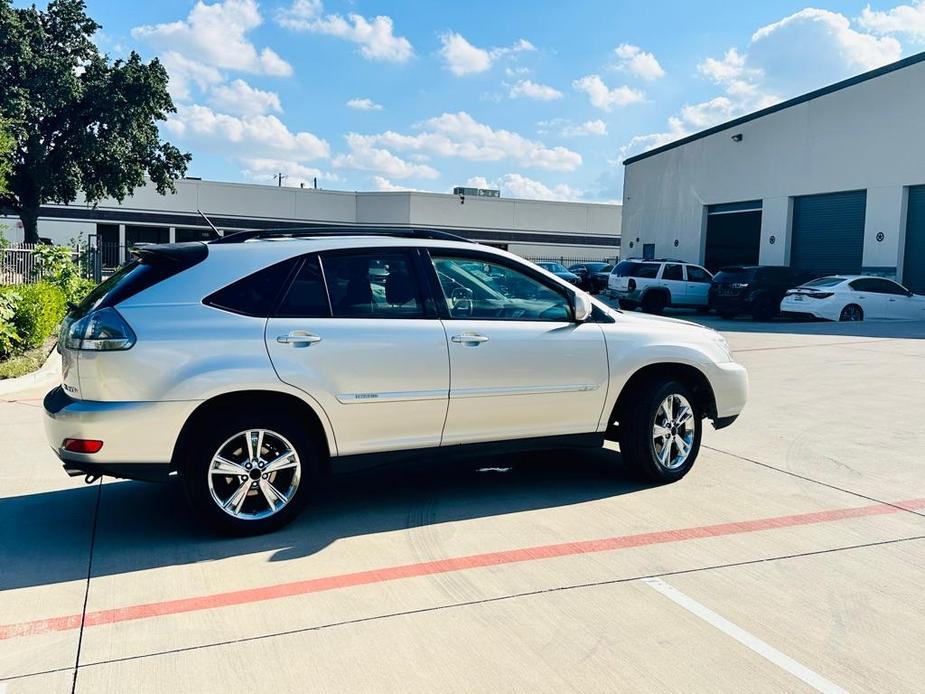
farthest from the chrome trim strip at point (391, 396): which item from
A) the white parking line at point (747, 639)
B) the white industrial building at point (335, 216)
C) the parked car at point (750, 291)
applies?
the white industrial building at point (335, 216)

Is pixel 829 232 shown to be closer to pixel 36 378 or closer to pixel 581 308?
pixel 36 378

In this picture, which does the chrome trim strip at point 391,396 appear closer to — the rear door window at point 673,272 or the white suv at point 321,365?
the white suv at point 321,365

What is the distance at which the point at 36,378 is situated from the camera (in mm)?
10656

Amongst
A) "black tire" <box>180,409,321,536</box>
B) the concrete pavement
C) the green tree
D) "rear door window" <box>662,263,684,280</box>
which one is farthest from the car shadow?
the green tree

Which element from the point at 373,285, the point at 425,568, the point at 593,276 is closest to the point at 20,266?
the point at 373,285

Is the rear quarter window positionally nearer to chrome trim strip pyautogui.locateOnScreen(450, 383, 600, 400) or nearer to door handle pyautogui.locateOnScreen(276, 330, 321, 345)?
door handle pyautogui.locateOnScreen(276, 330, 321, 345)

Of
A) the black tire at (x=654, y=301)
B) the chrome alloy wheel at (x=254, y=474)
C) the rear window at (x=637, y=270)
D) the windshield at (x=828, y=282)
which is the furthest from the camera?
the rear window at (x=637, y=270)

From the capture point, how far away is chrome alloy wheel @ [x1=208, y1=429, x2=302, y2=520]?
16.2 ft

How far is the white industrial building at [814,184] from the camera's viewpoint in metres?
25.4

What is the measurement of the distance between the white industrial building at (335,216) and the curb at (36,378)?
148 ft

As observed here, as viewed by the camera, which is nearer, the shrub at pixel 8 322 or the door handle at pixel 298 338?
the door handle at pixel 298 338

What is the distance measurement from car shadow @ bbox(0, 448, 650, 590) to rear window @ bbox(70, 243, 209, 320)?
1138 mm

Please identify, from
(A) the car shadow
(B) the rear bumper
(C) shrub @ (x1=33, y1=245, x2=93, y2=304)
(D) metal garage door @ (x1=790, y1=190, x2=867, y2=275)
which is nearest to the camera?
(B) the rear bumper

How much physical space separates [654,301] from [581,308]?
21.1 meters
